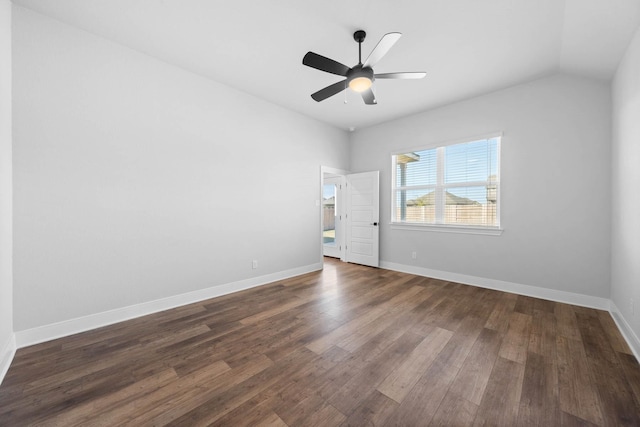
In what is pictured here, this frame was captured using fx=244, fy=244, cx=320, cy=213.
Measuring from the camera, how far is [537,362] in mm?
2061

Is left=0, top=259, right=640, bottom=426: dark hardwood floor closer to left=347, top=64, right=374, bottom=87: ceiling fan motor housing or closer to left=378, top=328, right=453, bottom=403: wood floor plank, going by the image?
left=378, top=328, right=453, bottom=403: wood floor plank

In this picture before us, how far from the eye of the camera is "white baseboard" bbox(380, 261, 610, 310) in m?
3.20

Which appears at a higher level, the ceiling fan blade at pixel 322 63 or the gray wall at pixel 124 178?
the ceiling fan blade at pixel 322 63

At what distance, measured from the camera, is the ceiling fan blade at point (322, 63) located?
219 cm

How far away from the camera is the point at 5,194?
81.2 inches

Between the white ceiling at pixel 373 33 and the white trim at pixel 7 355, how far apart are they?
3.05 meters

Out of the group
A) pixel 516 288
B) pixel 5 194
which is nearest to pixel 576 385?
pixel 516 288

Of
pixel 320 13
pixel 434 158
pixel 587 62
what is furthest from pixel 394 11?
pixel 434 158

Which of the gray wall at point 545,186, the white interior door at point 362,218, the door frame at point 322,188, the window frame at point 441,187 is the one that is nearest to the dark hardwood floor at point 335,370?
the gray wall at point 545,186

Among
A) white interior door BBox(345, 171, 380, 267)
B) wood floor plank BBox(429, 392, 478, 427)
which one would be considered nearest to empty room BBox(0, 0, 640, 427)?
wood floor plank BBox(429, 392, 478, 427)

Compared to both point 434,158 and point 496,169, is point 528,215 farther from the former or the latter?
point 434,158

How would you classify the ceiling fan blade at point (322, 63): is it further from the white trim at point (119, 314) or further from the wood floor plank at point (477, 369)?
the white trim at point (119, 314)

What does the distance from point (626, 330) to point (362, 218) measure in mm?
3967

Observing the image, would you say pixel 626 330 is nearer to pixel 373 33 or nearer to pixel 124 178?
pixel 373 33
